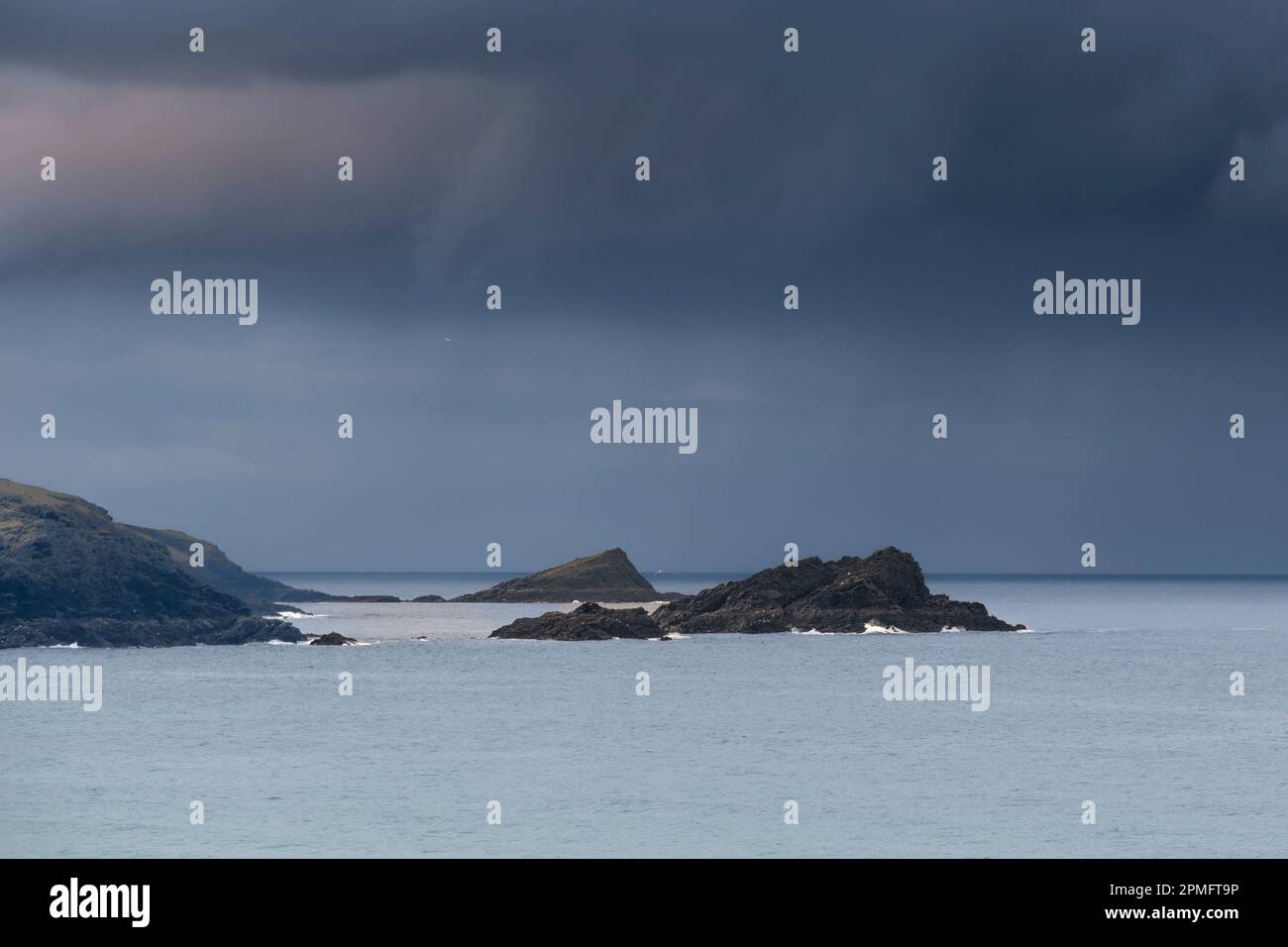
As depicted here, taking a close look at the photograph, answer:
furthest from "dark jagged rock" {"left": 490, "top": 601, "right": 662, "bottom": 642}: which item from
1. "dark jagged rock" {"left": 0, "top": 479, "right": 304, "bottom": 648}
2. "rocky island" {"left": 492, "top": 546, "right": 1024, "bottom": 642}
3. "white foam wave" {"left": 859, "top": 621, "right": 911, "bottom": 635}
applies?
"dark jagged rock" {"left": 0, "top": 479, "right": 304, "bottom": 648}

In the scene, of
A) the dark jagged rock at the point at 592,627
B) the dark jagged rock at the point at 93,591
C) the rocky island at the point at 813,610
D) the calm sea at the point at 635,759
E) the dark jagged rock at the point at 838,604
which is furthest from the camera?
the dark jagged rock at the point at 838,604

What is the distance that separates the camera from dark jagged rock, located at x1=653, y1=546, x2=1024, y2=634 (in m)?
148

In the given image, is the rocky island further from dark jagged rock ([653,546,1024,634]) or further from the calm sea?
the calm sea

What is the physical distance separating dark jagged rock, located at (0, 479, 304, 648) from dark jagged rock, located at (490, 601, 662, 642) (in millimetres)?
27228

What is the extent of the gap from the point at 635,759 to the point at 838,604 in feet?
264

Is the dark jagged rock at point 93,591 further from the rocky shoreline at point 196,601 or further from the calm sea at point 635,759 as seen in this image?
the calm sea at point 635,759

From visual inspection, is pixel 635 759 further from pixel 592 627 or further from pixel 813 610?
pixel 813 610

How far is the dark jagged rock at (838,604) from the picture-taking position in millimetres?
147625

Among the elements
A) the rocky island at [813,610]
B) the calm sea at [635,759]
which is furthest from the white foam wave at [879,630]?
the calm sea at [635,759]

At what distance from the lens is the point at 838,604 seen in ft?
486

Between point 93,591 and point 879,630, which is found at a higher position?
point 93,591

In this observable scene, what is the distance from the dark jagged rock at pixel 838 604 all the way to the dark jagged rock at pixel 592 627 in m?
5.93

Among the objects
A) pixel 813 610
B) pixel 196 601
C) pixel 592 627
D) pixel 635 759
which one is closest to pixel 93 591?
pixel 196 601

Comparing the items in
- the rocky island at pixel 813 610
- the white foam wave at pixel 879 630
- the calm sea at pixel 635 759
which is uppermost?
the rocky island at pixel 813 610
